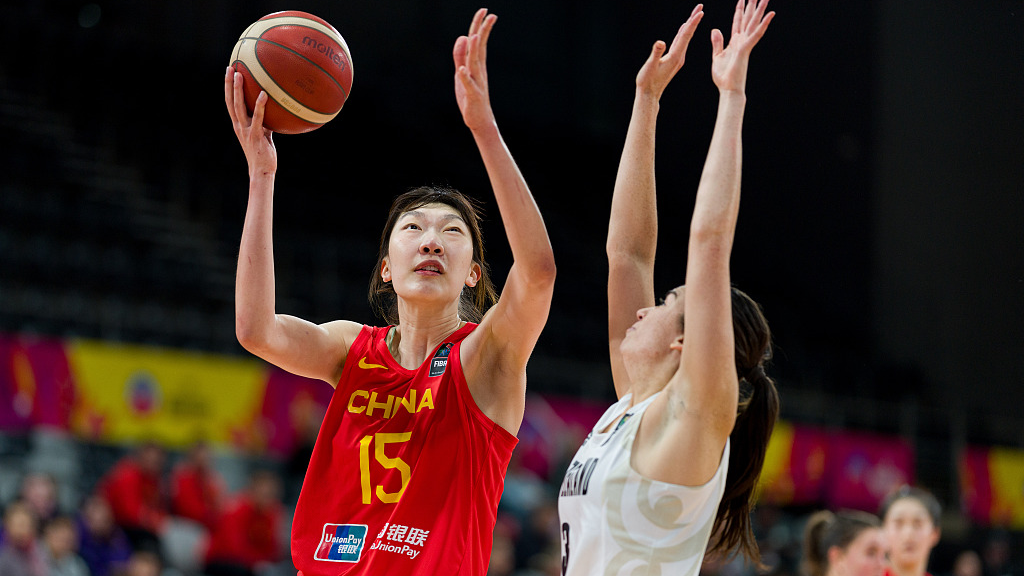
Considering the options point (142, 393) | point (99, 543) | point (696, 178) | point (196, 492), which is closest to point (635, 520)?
point (99, 543)

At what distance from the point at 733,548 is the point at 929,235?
12.3 meters

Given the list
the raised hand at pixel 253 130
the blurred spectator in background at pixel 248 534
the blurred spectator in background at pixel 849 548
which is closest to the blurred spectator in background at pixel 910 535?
the blurred spectator in background at pixel 849 548

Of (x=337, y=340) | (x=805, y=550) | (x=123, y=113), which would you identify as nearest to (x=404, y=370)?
(x=337, y=340)

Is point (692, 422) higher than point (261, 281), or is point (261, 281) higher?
point (261, 281)

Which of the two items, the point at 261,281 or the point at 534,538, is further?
the point at 534,538

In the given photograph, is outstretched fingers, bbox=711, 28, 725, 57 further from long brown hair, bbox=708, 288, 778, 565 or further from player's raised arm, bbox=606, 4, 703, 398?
long brown hair, bbox=708, 288, 778, 565

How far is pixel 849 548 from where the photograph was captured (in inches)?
199

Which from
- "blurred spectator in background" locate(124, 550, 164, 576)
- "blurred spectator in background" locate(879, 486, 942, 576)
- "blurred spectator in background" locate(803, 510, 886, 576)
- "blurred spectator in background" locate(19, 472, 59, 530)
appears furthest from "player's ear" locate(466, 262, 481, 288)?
"blurred spectator in background" locate(19, 472, 59, 530)

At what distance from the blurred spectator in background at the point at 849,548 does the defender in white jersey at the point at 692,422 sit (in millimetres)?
2428

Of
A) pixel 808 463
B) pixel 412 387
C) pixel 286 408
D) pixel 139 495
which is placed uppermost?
pixel 412 387

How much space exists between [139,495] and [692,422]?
22.0 ft

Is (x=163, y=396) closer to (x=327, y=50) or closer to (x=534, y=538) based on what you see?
(x=534, y=538)

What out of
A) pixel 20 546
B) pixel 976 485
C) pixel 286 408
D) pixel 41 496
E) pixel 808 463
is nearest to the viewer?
pixel 20 546

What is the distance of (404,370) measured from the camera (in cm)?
331
